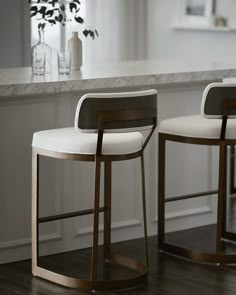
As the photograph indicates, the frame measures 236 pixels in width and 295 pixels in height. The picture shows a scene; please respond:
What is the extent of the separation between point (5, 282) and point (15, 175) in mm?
593

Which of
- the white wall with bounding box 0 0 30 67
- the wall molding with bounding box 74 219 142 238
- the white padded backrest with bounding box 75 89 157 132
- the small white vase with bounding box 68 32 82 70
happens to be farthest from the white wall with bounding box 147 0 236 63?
the white padded backrest with bounding box 75 89 157 132

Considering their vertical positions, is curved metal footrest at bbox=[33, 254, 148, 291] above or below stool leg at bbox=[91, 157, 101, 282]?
below

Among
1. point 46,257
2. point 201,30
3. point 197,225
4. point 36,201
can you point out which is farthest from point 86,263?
point 201,30

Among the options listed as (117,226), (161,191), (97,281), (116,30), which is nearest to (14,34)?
(116,30)

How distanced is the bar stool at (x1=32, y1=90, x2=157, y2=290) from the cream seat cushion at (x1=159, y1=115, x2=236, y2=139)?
355 mm

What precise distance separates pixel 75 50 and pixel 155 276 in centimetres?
142

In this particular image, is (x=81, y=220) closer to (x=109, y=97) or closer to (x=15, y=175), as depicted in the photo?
(x=15, y=175)

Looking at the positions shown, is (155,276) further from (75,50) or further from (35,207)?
(75,50)

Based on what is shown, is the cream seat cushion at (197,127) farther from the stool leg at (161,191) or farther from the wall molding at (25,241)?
the wall molding at (25,241)

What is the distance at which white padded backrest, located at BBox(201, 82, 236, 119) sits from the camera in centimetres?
416

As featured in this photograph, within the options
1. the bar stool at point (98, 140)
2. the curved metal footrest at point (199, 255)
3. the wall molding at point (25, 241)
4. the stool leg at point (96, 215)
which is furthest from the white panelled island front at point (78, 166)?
the stool leg at point (96, 215)

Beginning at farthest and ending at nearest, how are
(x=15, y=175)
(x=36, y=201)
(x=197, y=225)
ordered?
(x=197, y=225), (x=15, y=175), (x=36, y=201)

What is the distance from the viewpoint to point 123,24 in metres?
8.70

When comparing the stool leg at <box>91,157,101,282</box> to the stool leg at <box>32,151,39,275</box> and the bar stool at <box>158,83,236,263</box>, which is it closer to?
the stool leg at <box>32,151,39,275</box>
